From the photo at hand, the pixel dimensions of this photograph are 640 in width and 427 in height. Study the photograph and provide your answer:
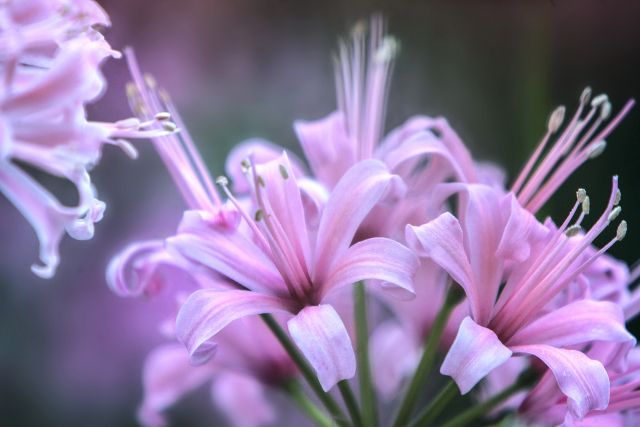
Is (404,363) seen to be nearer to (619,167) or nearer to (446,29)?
(619,167)

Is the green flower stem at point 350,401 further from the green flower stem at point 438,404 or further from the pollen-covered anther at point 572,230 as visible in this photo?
the pollen-covered anther at point 572,230

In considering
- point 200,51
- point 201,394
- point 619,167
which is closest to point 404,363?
point 619,167

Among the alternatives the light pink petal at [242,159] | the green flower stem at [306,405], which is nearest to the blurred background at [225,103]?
the light pink petal at [242,159]

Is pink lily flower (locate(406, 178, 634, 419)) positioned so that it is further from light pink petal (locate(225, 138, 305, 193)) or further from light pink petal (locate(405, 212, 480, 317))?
light pink petal (locate(225, 138, 305, 193))

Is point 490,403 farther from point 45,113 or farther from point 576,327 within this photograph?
point 45,113

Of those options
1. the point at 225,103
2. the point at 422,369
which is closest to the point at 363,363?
the point at 422,369
